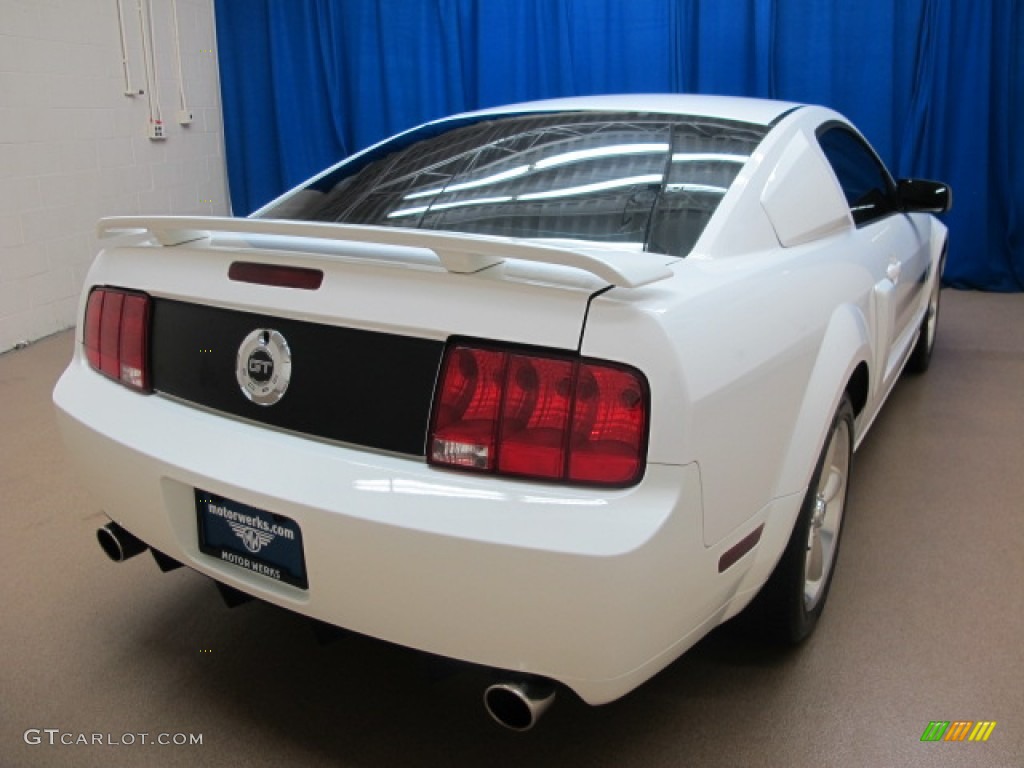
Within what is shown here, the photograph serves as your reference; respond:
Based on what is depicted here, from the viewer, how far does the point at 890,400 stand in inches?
132

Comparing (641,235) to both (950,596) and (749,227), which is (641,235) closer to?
(749,227)

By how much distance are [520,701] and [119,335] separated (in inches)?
39.3

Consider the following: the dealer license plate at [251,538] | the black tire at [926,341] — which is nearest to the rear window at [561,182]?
the dealer license plate at [251,538]

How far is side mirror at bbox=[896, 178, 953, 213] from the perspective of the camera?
2.58 m

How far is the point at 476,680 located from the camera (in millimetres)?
1697

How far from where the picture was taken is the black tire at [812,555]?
1.56m

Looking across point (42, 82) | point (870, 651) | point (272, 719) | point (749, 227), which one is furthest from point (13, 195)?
point (870, 651)

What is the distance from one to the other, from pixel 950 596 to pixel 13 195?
4471 mm

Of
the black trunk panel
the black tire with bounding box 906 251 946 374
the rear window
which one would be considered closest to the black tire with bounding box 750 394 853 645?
the rear window

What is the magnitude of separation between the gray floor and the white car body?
0.74 feet

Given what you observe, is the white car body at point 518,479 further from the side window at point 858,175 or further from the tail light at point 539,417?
the side window at point 858,175

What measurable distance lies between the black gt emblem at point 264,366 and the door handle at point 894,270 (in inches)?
62.4

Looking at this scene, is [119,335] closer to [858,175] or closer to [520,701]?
[520,701]

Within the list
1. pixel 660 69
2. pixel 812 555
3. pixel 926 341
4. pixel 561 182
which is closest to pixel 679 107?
pixel 561 182
